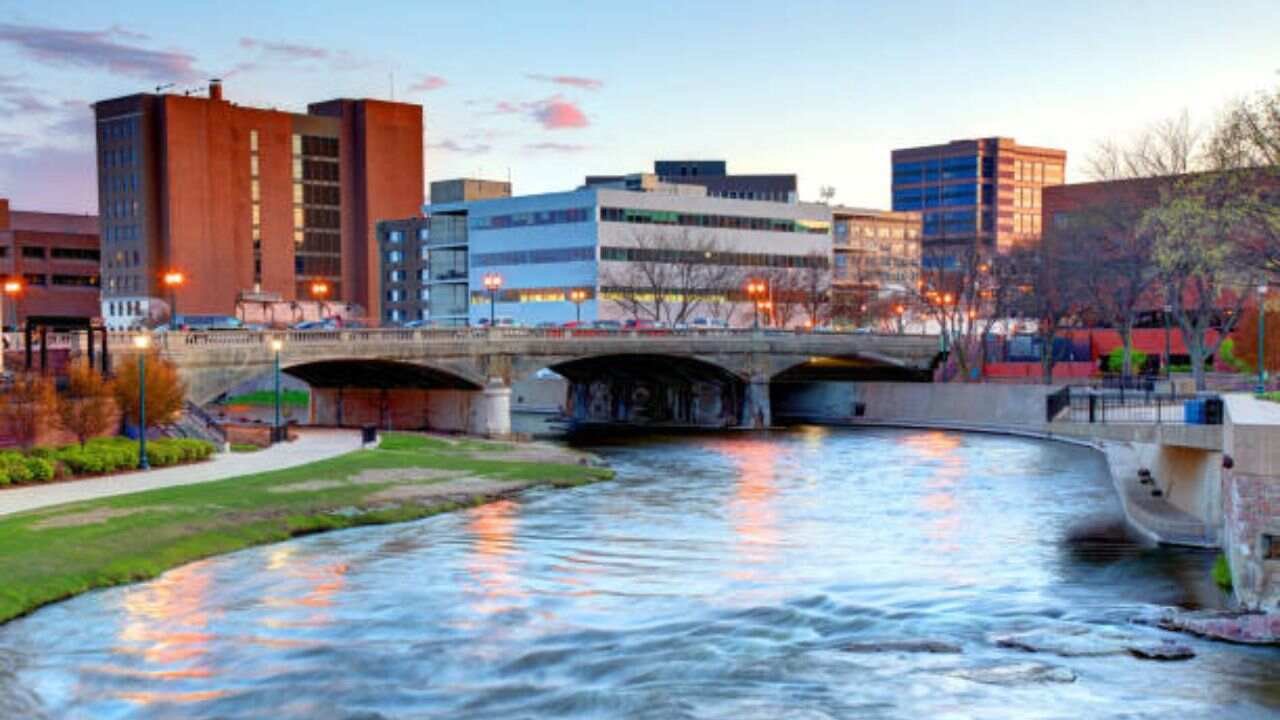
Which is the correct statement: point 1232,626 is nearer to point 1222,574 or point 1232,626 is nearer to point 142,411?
point 1222,574

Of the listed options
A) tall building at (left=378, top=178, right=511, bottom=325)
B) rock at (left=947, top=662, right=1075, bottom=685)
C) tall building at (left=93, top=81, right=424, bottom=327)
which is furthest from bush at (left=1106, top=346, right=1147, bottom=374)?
tall building at (left=93, top=81, right=424, bottom=327)

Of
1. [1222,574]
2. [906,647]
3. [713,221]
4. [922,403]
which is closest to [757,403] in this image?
[922,403]

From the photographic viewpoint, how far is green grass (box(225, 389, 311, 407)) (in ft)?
405

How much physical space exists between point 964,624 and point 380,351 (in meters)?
52.3

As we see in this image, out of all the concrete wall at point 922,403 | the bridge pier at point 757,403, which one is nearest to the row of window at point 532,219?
the concrete wall at point 922,403

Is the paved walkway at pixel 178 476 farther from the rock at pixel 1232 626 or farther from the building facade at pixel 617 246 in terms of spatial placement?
the building facade at pixel 617 246

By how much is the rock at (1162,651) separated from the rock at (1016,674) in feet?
6.45

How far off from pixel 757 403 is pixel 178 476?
5900cm

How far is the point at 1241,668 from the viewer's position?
27.2 metres

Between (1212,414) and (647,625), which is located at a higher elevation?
(1212,414)

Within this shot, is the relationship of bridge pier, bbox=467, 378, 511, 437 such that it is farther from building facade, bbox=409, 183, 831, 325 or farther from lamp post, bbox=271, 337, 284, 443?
building facade, bbox=409, 183, 831, 325

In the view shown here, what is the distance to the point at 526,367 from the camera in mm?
89312

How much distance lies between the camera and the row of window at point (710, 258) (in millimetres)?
157625

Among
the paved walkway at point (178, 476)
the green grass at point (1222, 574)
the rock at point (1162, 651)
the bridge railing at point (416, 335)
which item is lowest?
the rock at point (1162, 651)
